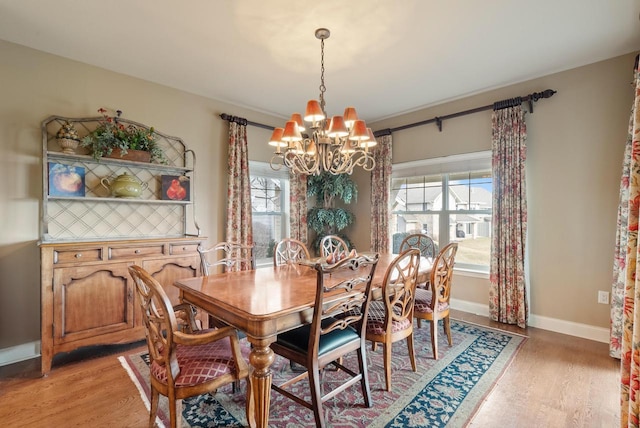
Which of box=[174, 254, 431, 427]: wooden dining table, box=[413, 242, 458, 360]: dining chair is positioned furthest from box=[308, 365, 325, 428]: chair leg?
box=[413, 242, 458, 360]: dining chair

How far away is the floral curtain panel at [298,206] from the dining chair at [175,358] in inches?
121

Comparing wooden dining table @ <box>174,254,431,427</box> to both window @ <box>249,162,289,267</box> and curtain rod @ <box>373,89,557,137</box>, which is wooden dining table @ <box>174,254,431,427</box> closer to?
window @ <box>249,162,289,267</box>

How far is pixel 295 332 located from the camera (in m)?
1.90

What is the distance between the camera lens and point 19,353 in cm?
263

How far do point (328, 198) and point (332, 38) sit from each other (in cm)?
263

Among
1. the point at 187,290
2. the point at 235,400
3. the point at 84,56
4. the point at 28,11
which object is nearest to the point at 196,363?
the point at 187,290

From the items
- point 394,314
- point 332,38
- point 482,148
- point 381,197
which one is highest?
point 332,38

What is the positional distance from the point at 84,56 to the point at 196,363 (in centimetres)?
306

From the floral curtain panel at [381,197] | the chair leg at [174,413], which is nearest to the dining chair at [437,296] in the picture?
the floral curtain panel at [381,197]

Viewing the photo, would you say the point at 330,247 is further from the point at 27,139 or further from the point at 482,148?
the point at 27,139

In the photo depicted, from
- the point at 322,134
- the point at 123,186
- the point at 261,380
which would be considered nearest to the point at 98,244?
the point at 123,186

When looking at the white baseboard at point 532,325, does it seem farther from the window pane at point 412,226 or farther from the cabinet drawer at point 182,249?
the cabinet drawer at point 182,249

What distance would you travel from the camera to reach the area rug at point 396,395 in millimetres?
1831

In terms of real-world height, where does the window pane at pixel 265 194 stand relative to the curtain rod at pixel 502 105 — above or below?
below
